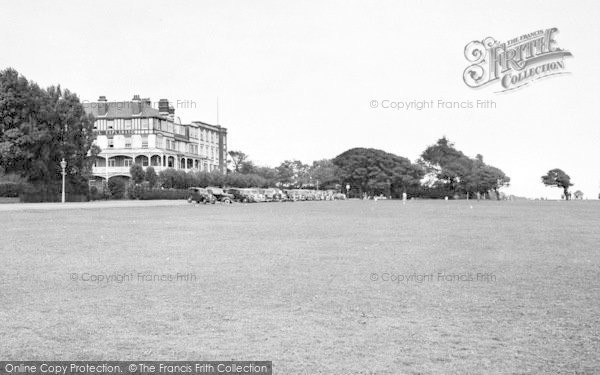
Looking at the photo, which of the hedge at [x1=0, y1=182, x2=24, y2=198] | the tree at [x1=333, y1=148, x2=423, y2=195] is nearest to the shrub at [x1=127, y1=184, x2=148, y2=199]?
the hedge at [x1=0, y1=182, x2=24, y2=198]

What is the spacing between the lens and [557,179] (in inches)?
5684

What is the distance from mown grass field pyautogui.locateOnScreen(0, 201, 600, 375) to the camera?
580 cm

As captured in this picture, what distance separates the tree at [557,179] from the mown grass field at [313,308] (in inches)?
5501

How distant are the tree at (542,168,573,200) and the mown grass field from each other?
139733 millimetres

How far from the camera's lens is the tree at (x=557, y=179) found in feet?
473

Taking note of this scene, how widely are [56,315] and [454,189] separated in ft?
419

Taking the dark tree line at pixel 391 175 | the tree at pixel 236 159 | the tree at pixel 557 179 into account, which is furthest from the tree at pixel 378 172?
the tree at pixel 557 179

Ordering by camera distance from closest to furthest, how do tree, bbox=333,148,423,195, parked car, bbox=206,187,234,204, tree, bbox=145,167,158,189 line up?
parked car, bbox=206,187,234,204 < tree, bbox=145,167,158,189 < tree, bbox=333,148,423,195

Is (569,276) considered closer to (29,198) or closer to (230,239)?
(230,239)

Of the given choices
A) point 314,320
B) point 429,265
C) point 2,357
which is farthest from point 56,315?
point 429,265

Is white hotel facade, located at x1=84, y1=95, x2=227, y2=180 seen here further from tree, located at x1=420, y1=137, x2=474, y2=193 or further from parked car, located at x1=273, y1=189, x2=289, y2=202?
tree, located at x1=420, y1=137, x2=474, y2=193

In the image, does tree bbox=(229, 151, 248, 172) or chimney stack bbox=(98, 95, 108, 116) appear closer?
chimney stack bbox=(98, 95, 108, 116)

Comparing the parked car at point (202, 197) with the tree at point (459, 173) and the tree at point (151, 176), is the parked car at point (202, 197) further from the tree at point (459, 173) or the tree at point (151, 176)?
the tree at point (459, 173)

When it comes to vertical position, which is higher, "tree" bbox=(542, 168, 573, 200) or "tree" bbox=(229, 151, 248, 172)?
"tree" bbox=(229, 151, 248, 172)
